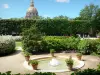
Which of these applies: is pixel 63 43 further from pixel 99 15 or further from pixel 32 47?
pixel 99 15

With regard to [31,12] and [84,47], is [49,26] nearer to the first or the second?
[84,47]

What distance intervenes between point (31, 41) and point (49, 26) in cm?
1586

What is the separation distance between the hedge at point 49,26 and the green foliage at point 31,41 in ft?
45.8

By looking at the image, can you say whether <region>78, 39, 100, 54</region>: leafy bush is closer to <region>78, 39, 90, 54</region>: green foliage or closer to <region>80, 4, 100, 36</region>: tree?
<region>78, 39, 90, 54</region>: green foliage

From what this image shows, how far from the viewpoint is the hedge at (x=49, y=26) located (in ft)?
106

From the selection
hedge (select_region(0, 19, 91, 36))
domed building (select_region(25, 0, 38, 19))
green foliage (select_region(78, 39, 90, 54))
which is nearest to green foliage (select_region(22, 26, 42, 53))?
green foliage (select_region(78, 39, 90, 54))

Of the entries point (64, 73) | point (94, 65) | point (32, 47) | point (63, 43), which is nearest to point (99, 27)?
point (63, 43)

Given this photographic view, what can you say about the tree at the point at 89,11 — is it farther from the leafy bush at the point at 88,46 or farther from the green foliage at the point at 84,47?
the green foliage at the point at 84,47

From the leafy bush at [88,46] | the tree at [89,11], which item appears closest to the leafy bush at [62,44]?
the leafy bush at [88,46]

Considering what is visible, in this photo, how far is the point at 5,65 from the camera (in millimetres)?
13633

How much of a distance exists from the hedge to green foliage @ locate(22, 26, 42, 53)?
1396 cm

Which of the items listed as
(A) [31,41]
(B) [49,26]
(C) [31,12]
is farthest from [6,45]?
(C) [31,12]

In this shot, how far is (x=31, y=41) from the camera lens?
705 inches

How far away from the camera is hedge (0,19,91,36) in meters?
32.2
